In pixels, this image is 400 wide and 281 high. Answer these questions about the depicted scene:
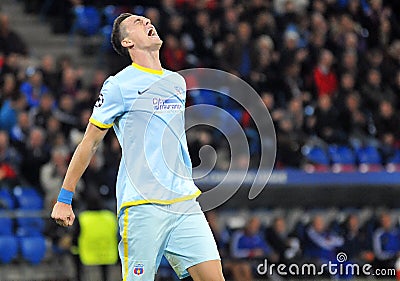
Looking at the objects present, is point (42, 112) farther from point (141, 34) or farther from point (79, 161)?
point (79, 161)

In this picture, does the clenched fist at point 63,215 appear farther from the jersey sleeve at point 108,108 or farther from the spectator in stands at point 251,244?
the spectator in stands at point 251,244

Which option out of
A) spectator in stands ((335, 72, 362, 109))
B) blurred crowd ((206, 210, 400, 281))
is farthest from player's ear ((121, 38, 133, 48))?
spectator in stands ((335, 72, 362, 109))

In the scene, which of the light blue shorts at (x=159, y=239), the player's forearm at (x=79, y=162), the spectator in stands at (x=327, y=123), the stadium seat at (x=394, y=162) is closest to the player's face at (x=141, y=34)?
the player's forearm at (x=79, y=162)

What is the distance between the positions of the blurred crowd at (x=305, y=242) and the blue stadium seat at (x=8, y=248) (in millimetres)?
2885

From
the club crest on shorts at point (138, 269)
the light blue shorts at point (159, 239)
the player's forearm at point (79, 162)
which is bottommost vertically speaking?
the club crest on shorts at point (138, 269)

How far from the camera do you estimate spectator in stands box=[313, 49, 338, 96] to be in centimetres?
1883

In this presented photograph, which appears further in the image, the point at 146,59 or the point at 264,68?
the point at 264,68

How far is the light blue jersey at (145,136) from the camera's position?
6512 millimetres

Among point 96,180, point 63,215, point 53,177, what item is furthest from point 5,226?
point 63,215

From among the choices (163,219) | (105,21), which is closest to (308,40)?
(105,21)

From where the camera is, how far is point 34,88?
51.5 feet

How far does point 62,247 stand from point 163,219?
750 cm

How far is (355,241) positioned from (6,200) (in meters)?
5.75

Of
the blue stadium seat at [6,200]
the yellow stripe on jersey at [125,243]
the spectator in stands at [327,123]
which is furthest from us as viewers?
the spectator in stands at [327,123]
